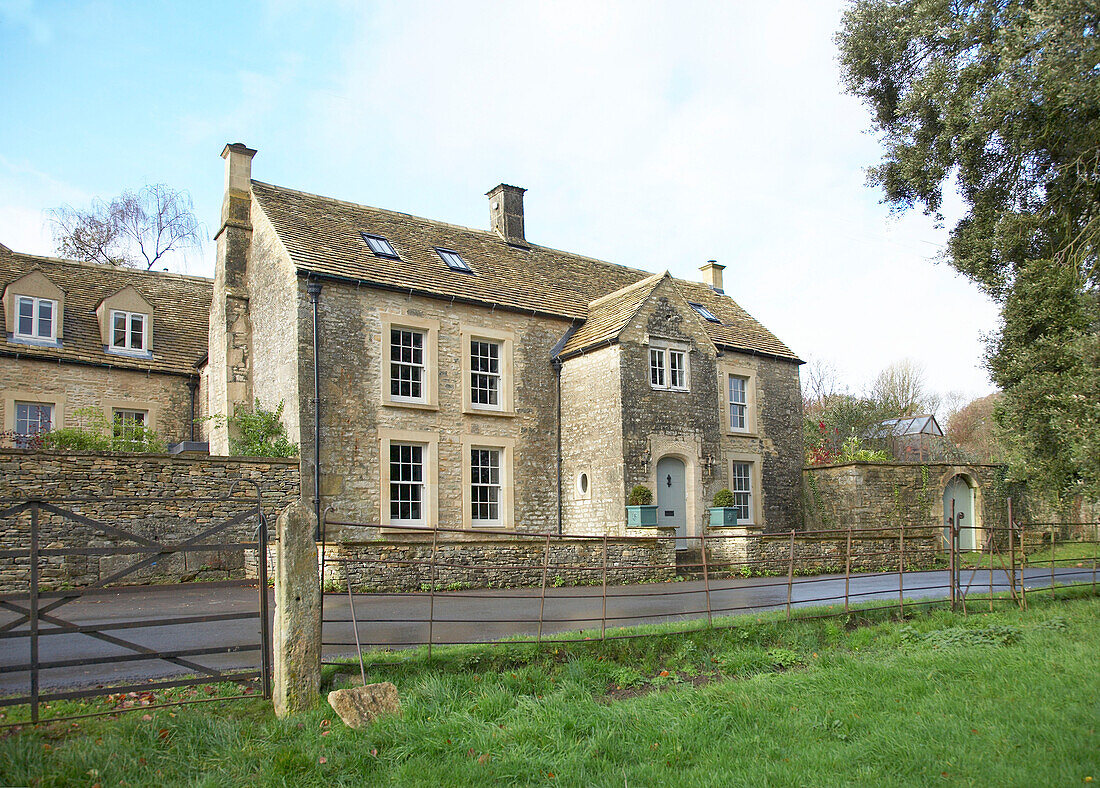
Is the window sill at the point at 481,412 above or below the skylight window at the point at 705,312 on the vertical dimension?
below

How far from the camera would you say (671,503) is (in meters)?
19.6

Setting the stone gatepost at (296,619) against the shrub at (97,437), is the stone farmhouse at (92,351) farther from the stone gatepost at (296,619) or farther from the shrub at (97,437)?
the stone gatepost at (296,619)

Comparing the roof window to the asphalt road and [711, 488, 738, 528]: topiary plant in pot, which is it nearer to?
[711, 488, 738, 528]: topiary plant in pot

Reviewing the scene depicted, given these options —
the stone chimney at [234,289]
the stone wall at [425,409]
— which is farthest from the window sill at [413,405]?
the stone chimney at [234,289]

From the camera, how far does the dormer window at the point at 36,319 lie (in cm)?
2038

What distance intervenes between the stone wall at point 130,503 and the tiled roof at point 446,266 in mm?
4869

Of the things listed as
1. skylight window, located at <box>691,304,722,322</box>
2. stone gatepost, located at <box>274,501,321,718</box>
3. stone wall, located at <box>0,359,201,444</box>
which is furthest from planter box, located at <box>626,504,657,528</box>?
stone wall, located at <box>0,359,201,444</box>

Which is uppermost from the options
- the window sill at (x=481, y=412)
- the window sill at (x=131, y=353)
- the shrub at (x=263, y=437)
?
the window sill at (x=131, y=353)

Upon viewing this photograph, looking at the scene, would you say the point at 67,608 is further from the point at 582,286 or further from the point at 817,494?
the point at 817,494

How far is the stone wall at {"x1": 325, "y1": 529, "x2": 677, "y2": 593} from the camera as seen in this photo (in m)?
13.6

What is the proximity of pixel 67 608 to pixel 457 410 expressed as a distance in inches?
366

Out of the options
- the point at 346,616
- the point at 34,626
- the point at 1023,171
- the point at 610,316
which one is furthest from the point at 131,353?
the point at 1023,171

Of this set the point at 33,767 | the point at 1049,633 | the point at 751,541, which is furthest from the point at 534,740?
the point at 751,541

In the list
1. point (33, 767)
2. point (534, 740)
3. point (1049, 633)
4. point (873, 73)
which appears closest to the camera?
point (33, 767)
